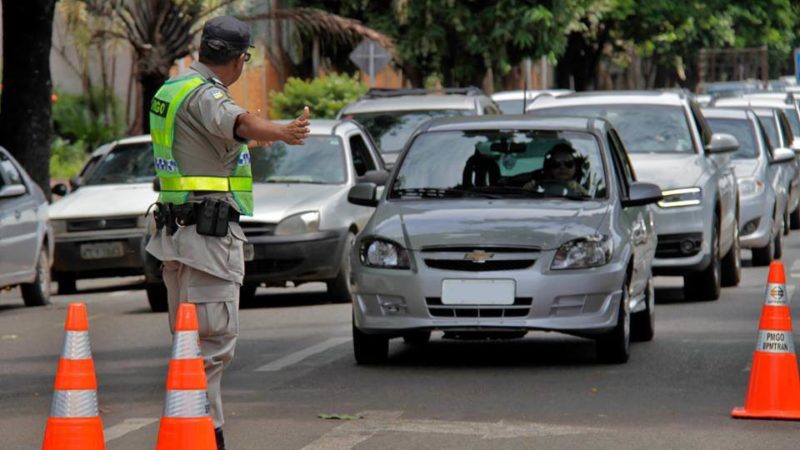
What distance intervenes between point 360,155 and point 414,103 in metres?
4.22

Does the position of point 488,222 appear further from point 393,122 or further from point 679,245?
point 393,122

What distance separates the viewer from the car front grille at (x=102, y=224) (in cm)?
1917

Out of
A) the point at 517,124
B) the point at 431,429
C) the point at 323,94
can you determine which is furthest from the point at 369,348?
the point at 323,94

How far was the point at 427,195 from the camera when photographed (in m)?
12.3

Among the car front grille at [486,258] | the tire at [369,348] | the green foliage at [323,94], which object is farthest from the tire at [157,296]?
the green foliage at [323,94]

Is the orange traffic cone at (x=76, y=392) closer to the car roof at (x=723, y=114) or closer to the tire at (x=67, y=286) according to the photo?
the tire at (x=67, y=286)

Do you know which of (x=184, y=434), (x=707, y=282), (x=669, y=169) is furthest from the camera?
(x=669, y=169)

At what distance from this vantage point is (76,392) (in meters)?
6.70

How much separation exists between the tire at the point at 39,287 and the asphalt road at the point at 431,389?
2089mm

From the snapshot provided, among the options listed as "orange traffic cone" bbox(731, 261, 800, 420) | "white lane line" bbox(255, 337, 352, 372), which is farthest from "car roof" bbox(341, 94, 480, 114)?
"orange traffic cone" bbox(731, 261, 800, 420)

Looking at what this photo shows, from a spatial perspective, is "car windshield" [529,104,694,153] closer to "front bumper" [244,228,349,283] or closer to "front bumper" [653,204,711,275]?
"front bumper" [653,204,711,275]

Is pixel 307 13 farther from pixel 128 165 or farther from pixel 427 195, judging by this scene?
pixel 427 195

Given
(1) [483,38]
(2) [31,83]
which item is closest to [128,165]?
(2) [31,83]

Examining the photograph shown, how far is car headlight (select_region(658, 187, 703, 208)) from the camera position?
16.1 meters
